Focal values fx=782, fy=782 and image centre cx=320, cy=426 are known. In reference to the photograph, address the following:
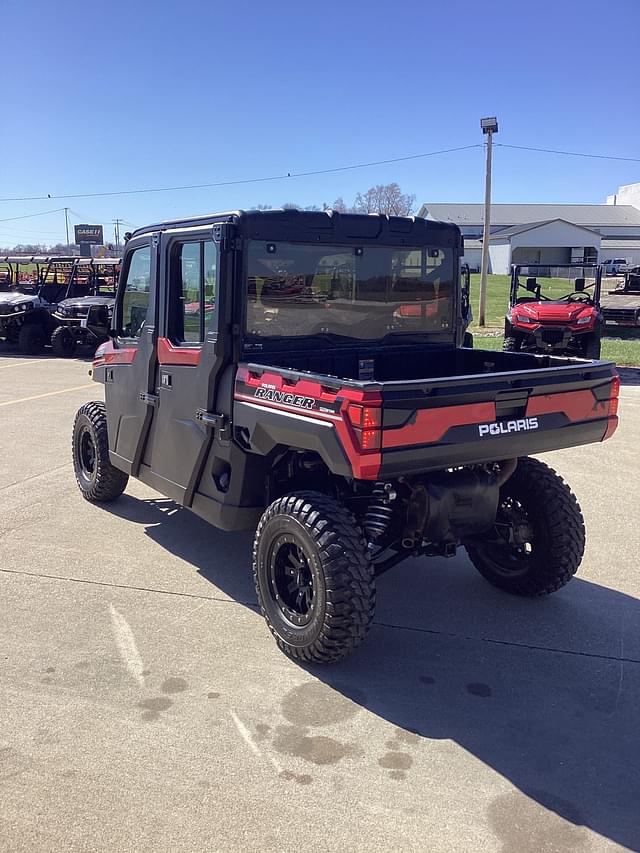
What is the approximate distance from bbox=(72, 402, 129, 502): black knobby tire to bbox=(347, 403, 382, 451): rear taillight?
3.14 metres

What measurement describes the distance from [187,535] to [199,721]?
242 centimetres

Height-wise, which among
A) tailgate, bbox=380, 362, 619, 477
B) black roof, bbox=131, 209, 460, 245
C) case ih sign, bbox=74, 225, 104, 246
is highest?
case ih sign, bbox=74, 225, 104, 246

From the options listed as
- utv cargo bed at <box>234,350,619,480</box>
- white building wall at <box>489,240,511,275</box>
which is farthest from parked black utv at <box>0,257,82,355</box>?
white building wall at <box>489,240,511,275</box>

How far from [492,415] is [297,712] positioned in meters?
1.64

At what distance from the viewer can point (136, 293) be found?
530cm

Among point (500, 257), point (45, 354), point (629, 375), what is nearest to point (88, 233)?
point (500, 257)

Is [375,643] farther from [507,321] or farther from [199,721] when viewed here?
[507,321]

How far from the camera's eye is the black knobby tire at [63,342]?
17.3 meters

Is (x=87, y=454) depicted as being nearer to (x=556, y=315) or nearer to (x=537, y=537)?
(x=537, y=537)

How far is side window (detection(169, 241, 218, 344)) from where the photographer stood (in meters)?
4.38

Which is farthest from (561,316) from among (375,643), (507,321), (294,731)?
(294,731)

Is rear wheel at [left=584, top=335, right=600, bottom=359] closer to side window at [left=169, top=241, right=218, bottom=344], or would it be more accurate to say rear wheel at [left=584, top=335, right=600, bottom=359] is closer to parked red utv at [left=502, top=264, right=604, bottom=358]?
parked red utv at [left=502, top=264, right=604, bottom=358]

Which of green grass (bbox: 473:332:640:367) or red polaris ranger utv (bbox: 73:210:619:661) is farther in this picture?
green grass (bbox: 473:332:640:367)

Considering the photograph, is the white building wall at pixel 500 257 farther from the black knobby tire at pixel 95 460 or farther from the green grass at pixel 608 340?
the black knobby tire at pixel 95 460
